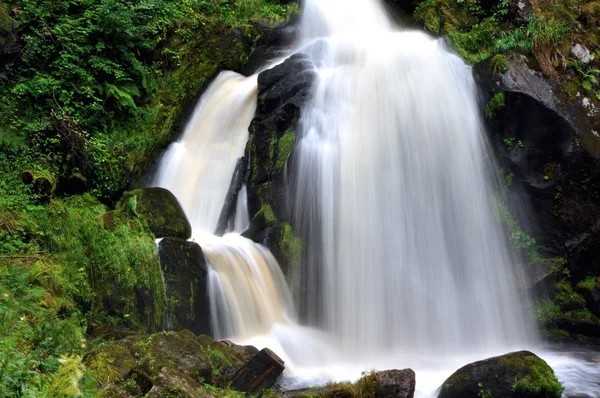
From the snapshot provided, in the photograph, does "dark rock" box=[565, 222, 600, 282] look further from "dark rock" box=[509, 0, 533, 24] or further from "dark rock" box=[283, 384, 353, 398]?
"dark rock" box=[509, 0, 533, 24]

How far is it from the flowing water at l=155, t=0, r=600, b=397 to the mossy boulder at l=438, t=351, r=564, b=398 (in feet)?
2.19

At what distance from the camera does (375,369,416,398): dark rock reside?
636cm

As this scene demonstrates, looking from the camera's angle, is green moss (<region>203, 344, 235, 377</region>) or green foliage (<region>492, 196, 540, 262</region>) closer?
green moss (<region>203, 344, 235, 377</region>)

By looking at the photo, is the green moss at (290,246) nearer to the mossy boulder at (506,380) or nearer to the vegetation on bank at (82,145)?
the vegetation on bank at (82,145)

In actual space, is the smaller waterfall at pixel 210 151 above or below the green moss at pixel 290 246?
above

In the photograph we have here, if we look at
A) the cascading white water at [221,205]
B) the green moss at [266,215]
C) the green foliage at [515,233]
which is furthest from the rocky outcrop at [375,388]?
the green foliage at [515,233]

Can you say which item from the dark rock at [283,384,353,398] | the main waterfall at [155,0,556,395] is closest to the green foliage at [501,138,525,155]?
the main waterfall at [155,0,556,395]

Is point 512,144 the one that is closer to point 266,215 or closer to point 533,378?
point 266,215

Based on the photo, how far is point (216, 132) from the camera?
40.0 ft

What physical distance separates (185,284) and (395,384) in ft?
12.5

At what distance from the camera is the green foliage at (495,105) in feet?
36.2

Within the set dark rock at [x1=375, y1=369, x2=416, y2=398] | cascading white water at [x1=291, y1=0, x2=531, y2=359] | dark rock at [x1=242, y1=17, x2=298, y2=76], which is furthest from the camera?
dark rock at [x1=242, y1=17, x2=298, y2=76]

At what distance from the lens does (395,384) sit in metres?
6.46

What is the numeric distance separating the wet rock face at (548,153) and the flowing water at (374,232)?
62 centimetres
